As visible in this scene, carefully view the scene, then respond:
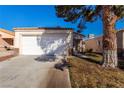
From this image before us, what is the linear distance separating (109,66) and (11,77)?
16.8 feet

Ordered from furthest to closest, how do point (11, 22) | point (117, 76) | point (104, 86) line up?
point (11, 22) → point (117, 76) → point (104, 86)

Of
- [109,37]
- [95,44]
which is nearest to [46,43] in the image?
[109,37]

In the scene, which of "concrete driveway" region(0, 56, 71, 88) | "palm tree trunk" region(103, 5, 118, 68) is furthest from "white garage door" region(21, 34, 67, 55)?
"concrete driveway" region(0, 56, 71, 88)

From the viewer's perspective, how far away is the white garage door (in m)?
15.4

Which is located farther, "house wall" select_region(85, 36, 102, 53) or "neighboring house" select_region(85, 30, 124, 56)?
"house wall" select_region(85, 36, 102, 53)

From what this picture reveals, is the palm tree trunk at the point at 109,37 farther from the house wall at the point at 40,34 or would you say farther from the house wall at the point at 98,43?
the house wall at the point at 98,43

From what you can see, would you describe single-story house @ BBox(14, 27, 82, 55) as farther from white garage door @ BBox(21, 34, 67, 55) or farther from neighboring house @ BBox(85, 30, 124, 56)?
neighboring house @ BBox(85, 30, 124, 56)

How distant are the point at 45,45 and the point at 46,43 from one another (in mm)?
176

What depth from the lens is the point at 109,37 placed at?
10102mm

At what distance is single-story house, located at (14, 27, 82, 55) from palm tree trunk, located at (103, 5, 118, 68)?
5.43 meters

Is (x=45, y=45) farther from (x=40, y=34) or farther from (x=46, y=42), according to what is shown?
(x=40, y=34)

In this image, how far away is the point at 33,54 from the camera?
15539mm
